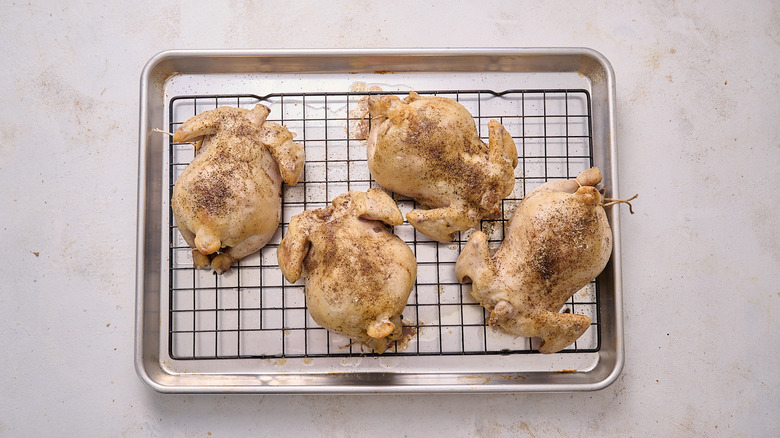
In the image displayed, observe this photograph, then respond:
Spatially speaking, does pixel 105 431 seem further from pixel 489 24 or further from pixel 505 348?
pixel 489 24

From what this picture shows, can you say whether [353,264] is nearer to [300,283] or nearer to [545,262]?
[300,283]

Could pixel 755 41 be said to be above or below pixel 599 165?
above

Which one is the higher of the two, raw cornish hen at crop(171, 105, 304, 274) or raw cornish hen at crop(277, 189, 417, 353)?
raw cornish hen at crop(171, 105, 304, 274)

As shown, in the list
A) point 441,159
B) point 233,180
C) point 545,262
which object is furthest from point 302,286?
point 545,262

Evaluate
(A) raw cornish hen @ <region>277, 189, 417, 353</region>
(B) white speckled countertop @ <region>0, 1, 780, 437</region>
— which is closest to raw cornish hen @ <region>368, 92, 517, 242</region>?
(A) raw cornish hen @ <region>277, 189, 417, 353</region>

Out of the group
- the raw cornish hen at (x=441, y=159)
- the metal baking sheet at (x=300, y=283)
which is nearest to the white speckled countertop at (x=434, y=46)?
the metal baking sheet at (x=300, y=283)

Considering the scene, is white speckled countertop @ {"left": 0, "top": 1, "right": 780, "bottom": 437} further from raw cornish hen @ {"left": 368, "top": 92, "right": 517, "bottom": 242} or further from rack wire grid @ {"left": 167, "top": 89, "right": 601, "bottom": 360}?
raw cornish hen @ {"left": 368, "top": 92, "right": 517, "bottom": 242}

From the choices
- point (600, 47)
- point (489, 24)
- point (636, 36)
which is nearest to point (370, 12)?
point (489, 24)
